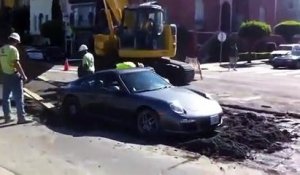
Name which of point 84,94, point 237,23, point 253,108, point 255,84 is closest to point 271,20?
point 237,23

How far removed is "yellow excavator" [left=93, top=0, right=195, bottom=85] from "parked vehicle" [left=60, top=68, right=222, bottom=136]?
24.6 feet

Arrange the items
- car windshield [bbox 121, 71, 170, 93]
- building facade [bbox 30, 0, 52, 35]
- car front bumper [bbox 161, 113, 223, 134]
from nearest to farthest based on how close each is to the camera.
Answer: car front bumper [bbox 161, 113, 223, 134] → car windshield [bbox 121, 71, 170, 93] → building facade [bbox 30, 0, 52, 35]

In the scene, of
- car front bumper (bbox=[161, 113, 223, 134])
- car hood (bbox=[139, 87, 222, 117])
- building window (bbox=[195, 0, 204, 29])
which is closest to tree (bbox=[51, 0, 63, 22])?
building window (bbox=[195, 0, 204, 29])

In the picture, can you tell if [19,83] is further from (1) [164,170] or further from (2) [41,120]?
(1) [164,170]

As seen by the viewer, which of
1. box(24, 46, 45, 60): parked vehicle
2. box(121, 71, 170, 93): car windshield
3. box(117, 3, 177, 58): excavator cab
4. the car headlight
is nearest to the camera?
the car headlight

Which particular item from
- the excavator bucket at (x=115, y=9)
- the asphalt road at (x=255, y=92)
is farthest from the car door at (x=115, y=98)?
the excavator bucket at (x=115, y=9)

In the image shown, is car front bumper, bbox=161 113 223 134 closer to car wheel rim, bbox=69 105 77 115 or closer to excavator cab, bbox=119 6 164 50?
car wheel rim, bbox=69 105 77 115

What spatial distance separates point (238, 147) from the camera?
379 inches

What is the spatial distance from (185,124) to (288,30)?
1623 inches

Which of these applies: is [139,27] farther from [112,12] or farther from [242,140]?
[242,140]

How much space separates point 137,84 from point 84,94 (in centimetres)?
147

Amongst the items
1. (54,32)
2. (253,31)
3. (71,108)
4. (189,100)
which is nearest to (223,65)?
(253,31)

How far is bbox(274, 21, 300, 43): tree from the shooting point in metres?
49.0

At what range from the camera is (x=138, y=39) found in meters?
20.2
